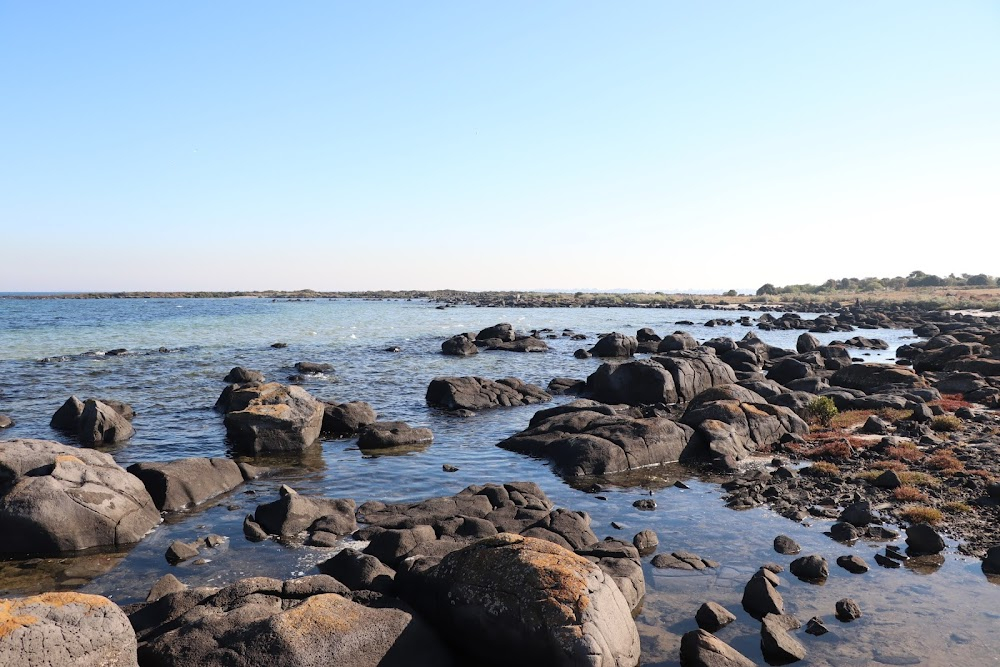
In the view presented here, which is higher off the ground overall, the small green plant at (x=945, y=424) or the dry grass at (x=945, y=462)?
the small green plant at (x=945, y=424)

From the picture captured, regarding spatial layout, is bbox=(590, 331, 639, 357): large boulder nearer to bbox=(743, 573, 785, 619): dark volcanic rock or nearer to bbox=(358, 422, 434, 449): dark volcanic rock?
bbox=(358, 422, 434, 449): dark volcanic rock

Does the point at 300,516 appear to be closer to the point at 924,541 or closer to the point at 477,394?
the point at 924,541

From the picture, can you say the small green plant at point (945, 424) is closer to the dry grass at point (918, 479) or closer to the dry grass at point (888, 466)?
the dry grass at point (888, 466)

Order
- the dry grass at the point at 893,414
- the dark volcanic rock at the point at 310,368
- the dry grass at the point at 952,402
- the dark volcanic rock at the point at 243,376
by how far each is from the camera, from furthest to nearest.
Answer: the dark volcanic rock at the point at 310,368, the dark volcanic rock at the point at 243,376, the dry grass at the point at 952,402, the dry grass at the point at 893,414

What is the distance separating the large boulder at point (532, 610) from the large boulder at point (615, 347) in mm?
50951

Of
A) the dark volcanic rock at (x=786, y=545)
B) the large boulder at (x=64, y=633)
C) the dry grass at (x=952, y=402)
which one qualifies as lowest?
the dark volcanic rock at (x=786, y=545)

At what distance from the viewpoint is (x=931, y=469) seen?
64.2 ft

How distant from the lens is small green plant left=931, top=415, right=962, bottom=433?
80.7 ft

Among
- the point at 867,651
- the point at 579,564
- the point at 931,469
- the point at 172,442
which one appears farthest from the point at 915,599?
the point at 172,442

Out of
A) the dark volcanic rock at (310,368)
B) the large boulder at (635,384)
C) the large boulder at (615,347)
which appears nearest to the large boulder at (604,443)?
the large boulder at (635,384)

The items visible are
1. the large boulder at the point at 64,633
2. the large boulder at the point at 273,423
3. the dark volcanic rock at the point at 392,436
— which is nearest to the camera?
the large boulder at the point at 64,633

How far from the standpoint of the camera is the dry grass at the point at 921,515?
51.2 ft

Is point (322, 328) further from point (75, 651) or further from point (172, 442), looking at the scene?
point (75, 651)

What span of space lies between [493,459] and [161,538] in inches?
442
